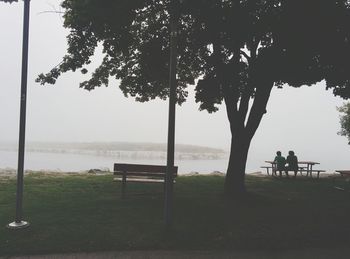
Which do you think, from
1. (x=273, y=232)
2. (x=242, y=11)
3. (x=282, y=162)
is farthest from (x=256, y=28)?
(x=282, y=162)

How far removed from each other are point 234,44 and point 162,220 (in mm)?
5094

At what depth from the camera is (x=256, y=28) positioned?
9977 mm

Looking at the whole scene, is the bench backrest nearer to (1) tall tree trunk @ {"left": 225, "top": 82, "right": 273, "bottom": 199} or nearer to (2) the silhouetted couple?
(1) tall tree trunk @ {"left": 225, "top": 82, "right": 273, "bottom": 199}

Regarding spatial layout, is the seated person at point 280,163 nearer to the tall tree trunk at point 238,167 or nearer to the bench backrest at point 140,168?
the tall tree trunk at point 238,167

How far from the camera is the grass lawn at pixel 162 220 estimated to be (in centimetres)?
677

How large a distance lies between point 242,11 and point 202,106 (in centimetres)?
841

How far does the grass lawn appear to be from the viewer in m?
6.77

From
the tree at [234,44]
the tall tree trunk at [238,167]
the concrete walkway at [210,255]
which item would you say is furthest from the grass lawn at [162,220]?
the tree at [234,44]

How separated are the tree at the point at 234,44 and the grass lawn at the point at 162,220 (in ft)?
6.67

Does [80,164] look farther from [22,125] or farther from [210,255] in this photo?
[210,255]

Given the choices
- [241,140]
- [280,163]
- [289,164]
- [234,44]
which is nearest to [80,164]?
[280,163]

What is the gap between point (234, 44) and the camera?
A: 10664 millimetres

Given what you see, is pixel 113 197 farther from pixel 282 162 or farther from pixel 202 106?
pixel 282 162

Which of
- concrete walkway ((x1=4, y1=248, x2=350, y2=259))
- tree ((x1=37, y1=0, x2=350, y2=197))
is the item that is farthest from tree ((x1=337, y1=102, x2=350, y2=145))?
concrete walkway ((x1=4, y1=248, x2=350, y2=259))
